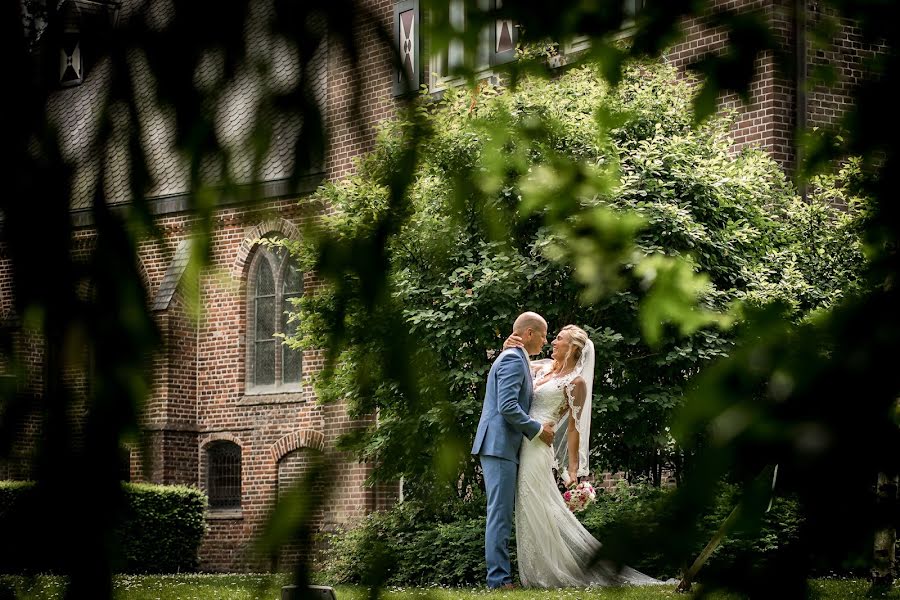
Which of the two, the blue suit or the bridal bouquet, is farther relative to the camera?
the bridal bouquet

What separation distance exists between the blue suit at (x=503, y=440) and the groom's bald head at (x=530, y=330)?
0.13 m

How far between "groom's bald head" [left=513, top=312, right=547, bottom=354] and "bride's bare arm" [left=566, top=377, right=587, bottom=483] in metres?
0.50

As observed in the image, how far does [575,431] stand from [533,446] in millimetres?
429

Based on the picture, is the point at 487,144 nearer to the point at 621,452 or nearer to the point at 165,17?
the point at 165,17

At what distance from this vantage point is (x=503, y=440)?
32.6 ft

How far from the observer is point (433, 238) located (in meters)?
2.09

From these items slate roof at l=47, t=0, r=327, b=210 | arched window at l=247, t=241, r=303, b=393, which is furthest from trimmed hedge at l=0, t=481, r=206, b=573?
arched window at l=247, t=241, r=303, b=393

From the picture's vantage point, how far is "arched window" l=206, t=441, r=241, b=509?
74.2 feet

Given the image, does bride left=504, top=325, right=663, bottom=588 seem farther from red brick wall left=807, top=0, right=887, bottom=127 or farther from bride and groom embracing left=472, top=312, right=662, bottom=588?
red brick wall left=807, top=0, right=887, bottom=127

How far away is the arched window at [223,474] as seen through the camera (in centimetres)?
2261

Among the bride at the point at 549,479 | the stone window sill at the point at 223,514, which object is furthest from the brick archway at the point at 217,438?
the bride at the point at 549,479

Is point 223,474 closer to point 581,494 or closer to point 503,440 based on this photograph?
point 581,494

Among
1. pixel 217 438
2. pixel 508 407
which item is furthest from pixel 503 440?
pixel 217 438

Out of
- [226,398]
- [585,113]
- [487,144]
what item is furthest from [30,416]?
[226,398]
